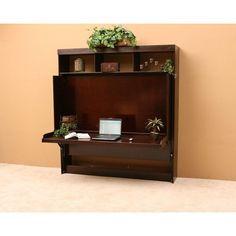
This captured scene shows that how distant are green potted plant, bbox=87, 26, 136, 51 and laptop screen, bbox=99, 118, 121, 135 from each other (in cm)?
94

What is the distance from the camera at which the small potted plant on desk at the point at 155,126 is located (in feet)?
11.9

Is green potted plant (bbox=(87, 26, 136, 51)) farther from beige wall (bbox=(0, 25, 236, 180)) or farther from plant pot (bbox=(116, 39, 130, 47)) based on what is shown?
beige wall (bbox=(0, 25, 236, 180))

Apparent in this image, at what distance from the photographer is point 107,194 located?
11.0 ft

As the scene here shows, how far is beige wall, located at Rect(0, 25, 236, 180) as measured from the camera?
11.9 ft

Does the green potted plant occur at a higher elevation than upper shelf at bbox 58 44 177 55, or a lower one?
higher

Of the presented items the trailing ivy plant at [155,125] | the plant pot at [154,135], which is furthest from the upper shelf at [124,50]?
the plant pot at [154,135]

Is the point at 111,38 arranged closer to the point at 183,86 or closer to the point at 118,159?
the point at 183,86

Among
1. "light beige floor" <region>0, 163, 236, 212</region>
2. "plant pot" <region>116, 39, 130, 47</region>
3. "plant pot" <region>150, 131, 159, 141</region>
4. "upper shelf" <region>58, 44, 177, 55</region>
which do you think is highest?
"plant pot" <region>116, 39, 130, 47</region>

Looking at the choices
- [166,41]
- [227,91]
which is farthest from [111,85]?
[227,91]

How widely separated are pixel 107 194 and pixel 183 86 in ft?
5.32

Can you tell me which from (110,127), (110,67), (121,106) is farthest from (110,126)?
(110,67)

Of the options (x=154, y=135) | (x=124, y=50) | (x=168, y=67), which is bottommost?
(x=154, y=135)

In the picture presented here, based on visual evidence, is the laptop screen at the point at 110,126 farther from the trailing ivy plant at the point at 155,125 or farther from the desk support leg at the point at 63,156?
the desk support leg at the point at 63,156

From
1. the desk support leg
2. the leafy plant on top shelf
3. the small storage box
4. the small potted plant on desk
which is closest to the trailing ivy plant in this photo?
the small potted plant on desk
